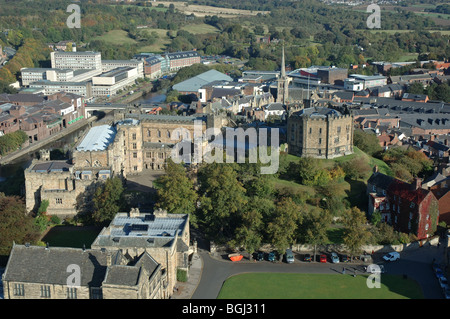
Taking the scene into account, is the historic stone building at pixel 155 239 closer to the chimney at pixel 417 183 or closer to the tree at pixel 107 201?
the tree at pixel 107 201

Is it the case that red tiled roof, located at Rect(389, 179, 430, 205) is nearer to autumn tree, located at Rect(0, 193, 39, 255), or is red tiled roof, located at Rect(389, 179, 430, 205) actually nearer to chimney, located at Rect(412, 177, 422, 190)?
chimney, located at Rect(412, 177, 422, 190)

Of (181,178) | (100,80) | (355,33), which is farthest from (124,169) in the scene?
(355,33)

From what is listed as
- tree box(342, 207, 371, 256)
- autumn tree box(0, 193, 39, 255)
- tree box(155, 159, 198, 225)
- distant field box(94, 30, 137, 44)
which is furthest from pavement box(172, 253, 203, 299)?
distant field box(94, 30, 137, 44)

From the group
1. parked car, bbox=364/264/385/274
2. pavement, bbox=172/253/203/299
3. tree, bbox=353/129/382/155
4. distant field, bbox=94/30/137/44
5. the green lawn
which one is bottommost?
parked car, bbox=364/264/385/274

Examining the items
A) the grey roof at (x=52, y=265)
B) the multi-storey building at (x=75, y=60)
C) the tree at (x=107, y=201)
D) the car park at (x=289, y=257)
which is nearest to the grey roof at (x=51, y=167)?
the tree at (x=107, y=201)

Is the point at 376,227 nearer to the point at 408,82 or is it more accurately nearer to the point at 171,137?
the point at 171,137

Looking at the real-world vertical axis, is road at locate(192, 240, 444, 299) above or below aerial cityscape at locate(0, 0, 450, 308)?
below
